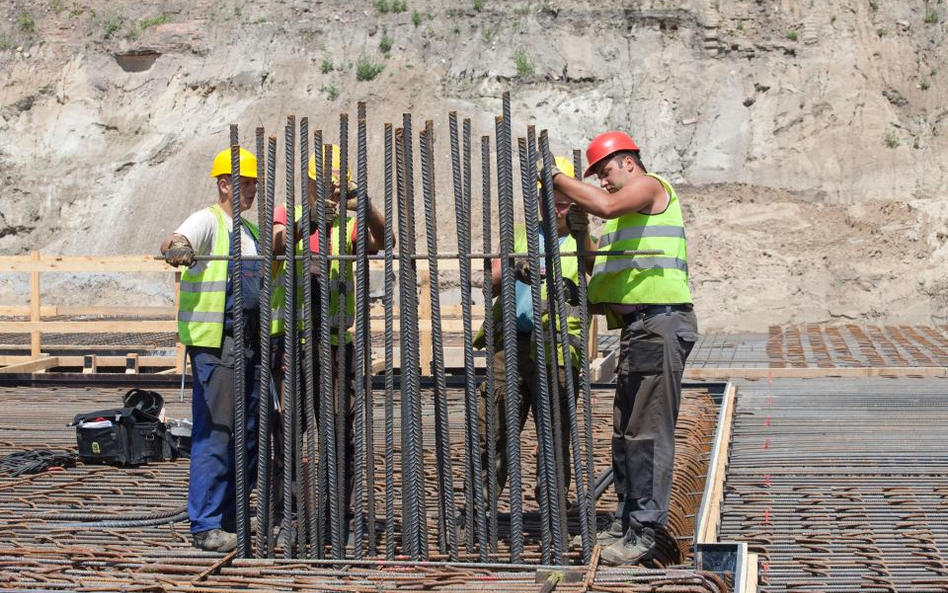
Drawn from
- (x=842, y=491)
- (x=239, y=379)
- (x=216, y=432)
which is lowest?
(x=842, y=491)

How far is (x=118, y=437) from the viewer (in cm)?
688

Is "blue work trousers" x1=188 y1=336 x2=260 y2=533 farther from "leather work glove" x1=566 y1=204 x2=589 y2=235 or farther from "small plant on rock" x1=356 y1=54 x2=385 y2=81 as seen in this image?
"small plant on rock" x1=356 y1=54 x2=385 y2=81

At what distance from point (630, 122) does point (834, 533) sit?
23.8 metres

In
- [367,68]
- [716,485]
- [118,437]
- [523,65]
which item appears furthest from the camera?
[367,68]

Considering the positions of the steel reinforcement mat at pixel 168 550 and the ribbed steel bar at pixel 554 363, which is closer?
the steel reinforcement mat at pixel 168 550

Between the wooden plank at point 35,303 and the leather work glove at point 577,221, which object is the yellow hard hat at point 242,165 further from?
the wooden plank at point 35,303

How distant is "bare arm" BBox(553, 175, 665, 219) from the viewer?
451 centimetres

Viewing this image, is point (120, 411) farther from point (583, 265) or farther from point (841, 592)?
point (841, 592)

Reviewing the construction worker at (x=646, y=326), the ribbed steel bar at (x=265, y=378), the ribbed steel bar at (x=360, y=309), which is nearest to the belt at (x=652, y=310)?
the construction worker at (x=646, y=326)

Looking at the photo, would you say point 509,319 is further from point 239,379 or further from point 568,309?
point 239,379

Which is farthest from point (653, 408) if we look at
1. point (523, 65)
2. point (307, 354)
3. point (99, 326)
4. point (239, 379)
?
point (523, 65)

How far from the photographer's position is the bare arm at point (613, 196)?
14.8 feet

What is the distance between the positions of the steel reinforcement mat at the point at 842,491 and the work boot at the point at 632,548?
0.45 meters

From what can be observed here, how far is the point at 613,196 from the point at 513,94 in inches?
993
